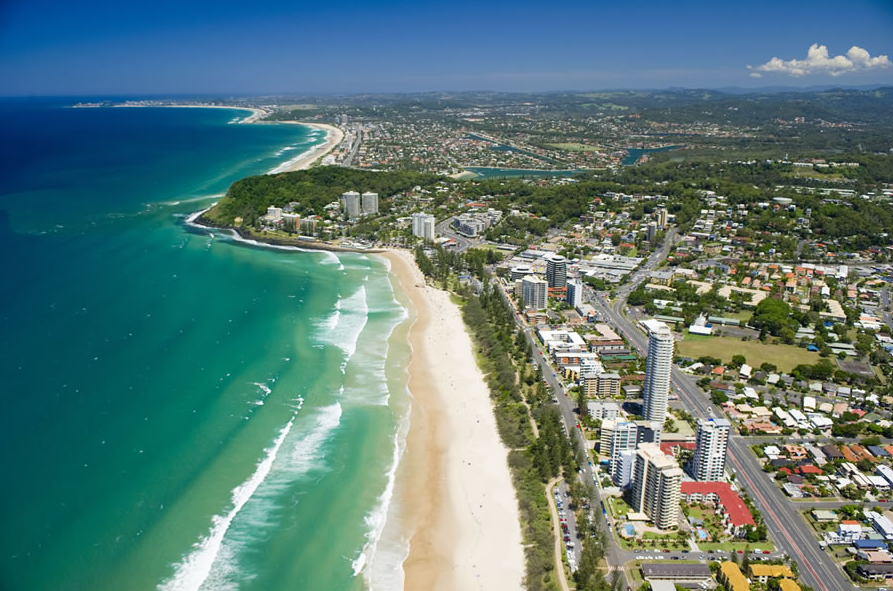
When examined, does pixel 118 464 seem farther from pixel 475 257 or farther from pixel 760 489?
pixel 475 257

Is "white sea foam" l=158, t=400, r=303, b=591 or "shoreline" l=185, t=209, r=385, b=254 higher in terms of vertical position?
"shoreline" l=185, t=209, r=385, b=254

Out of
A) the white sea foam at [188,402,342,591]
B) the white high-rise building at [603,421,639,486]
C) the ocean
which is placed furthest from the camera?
the white high-rise building at [603,421,639,486]

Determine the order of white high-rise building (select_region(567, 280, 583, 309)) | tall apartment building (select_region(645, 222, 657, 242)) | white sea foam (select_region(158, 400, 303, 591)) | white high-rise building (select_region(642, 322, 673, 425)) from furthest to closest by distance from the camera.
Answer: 1. tall apartment building (select_region(645, 222, 657, 242))
2. white high-rise building (select_region(567, 280, 583, 309))
3. white high-rise building (select_region(642, 322, 673, 425))
4. white sea foam (select_region(158, 400, 303, 591))

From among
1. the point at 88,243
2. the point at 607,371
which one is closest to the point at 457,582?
the point at 607,371

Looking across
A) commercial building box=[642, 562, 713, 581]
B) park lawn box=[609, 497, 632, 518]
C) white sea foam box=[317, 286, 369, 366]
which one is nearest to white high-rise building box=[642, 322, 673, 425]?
park lawn box=[609, 497, 632, 518]

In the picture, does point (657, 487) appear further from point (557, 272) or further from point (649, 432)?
point (557, 272)

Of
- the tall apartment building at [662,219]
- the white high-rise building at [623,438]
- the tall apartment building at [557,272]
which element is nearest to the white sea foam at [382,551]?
→ the white high-rise building at [623,438]

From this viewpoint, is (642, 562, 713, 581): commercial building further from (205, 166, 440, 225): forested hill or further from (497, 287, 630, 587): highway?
(205, 166, 440, 225): forested hill
